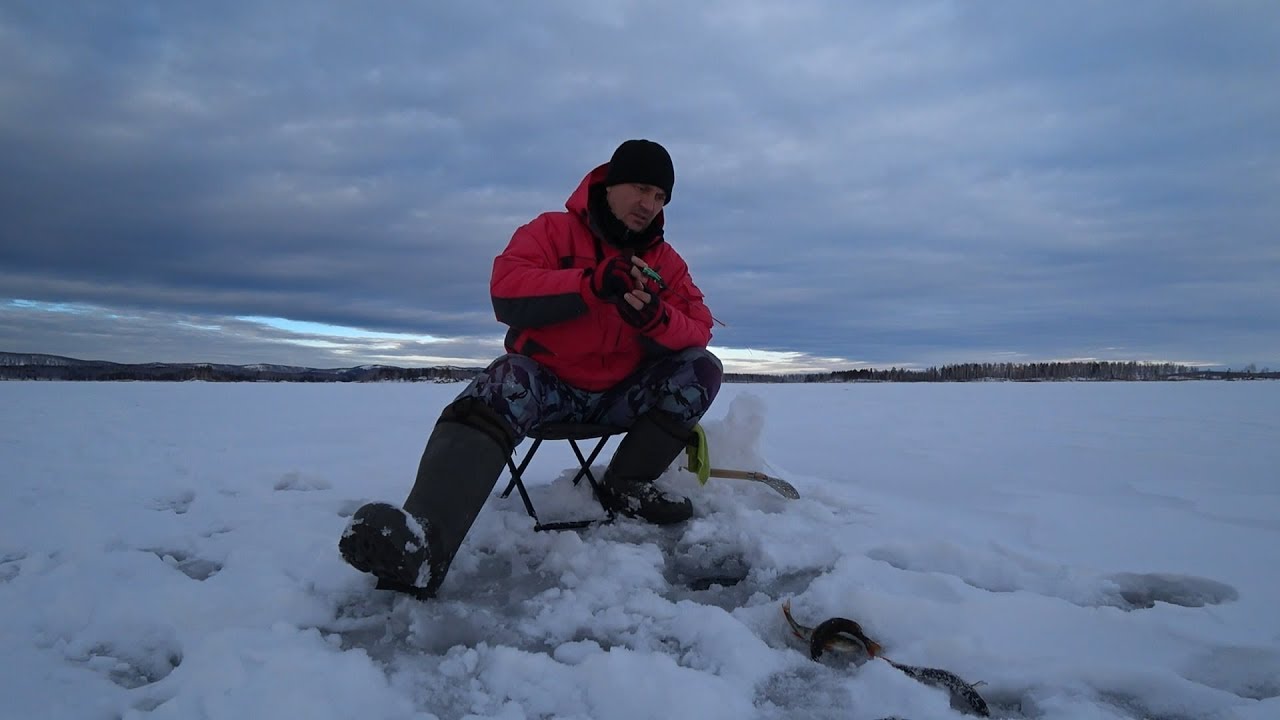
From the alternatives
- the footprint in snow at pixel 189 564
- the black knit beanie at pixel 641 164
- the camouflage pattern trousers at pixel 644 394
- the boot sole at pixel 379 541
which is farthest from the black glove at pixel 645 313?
the footprint in snow at pixel 189 564

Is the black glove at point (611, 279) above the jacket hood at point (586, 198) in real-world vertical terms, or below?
below

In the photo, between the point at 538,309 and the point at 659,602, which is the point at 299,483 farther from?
the point at 659,602

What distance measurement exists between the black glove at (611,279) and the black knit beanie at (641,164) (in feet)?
1.58

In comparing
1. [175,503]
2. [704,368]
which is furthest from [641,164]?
[175,503]

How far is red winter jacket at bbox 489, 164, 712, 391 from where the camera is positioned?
2.25 m

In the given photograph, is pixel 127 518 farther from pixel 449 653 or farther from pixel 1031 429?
pixel 1031 429

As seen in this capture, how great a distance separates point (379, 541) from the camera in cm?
163

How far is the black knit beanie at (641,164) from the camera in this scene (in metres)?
2.49

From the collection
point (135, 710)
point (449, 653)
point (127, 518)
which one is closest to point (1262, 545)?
point (449, 653)

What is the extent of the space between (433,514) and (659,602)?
0.67 metres

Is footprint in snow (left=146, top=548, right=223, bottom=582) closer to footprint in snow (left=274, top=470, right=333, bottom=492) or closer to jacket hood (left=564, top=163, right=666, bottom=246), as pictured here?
footprint in snow (left=274, top=470, right=333, bottom=492)

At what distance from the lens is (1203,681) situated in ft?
4.87

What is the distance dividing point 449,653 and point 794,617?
2.96 feet

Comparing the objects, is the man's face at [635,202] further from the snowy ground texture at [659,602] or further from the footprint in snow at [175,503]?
the footprint in snow at [175,503]
